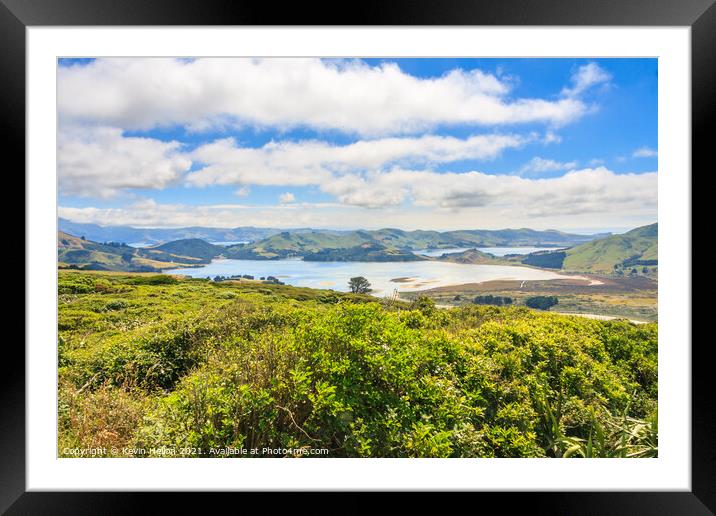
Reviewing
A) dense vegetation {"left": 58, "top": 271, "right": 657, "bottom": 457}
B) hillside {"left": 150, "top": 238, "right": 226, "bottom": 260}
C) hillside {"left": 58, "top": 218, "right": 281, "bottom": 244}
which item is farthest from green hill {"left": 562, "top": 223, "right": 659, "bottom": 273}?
hillside {"left": 150, "top": 238, "right": 226, "bottom": 260}

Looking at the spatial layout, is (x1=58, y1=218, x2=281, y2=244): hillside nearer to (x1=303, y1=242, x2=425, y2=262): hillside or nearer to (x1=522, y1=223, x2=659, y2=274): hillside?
(x1=303, y1=242, x2=425, y2=262): hillside

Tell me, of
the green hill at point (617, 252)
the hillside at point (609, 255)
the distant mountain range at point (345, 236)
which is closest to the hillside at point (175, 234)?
the distant mountain range at point (345, 236)

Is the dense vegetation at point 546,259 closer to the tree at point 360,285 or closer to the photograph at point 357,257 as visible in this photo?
the photograph at point 357,257

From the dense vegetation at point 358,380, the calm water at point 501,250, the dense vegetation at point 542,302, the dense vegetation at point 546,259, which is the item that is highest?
→ the calm water at point 501,250

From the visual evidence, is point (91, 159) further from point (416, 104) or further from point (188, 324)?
point (416, 104)

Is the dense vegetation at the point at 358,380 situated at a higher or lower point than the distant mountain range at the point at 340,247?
lower
